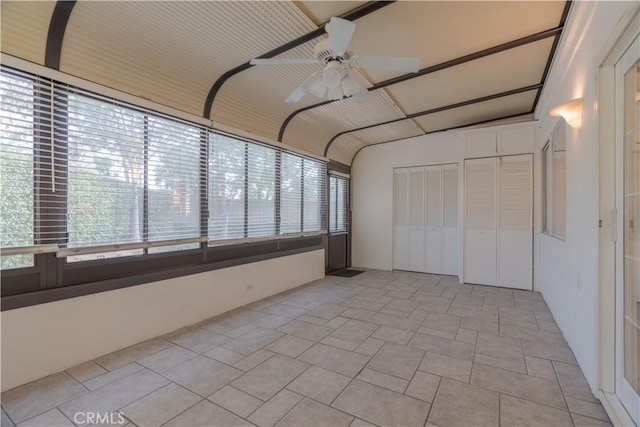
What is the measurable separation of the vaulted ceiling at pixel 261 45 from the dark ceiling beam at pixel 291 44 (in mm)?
11

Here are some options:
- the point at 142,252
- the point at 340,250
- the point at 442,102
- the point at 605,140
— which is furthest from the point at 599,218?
the point at 340,250

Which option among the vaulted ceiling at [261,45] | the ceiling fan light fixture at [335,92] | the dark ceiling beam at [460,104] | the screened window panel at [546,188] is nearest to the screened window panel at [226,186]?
the vaulted ceiling at [261,45]

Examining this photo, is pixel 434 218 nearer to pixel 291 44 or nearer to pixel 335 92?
pixel 335 92

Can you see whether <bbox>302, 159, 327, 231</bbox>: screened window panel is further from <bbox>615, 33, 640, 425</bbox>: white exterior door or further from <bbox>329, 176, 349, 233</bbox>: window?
<bbox>615, 33, 640, 425</bbox>: white exterior door

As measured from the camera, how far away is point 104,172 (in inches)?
97.2

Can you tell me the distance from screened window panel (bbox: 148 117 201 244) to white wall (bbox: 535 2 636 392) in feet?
11.7

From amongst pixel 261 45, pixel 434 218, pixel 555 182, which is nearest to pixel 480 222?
pixel 434 218

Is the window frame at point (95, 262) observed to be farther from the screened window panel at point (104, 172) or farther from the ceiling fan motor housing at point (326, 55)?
the ceiling fan motor housing at point (326, 55)

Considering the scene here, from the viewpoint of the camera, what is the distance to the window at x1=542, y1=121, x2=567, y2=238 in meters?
3.05

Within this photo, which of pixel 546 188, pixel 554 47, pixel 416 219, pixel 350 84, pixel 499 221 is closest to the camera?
pixel 350 84

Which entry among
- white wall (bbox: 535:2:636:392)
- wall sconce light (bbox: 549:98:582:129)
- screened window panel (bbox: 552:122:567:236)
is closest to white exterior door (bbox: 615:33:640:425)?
white wall (bbox: 535:2:636:392)

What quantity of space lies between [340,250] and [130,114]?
184 inches

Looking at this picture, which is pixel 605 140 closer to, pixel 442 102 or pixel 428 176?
pixel 442 102

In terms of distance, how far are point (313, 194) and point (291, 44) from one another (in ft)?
9.84
